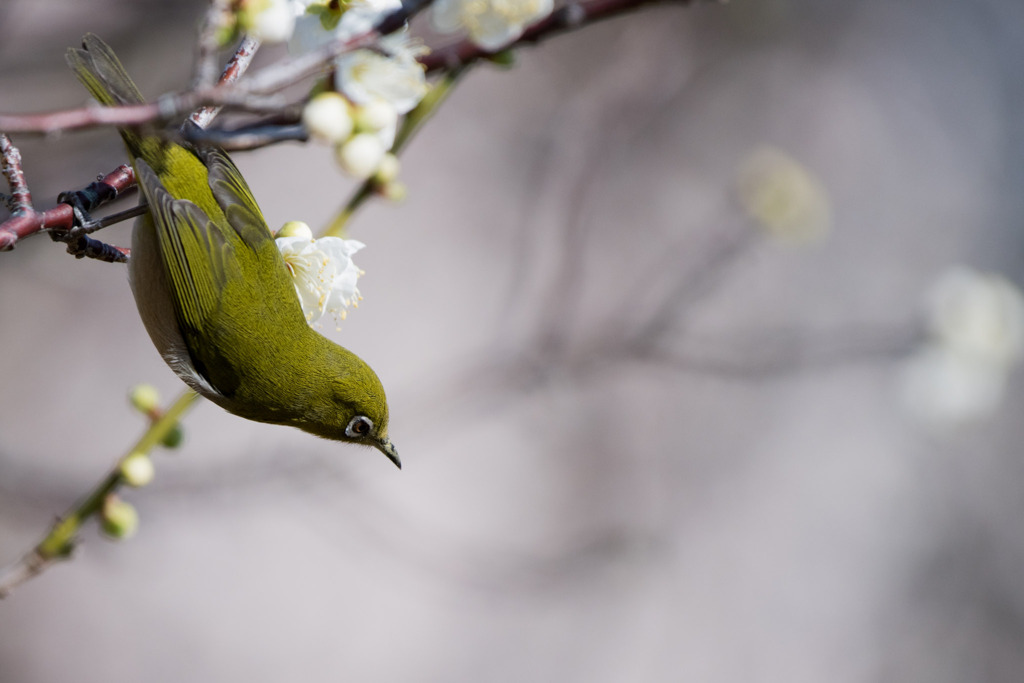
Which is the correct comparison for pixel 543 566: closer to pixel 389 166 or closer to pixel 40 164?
pixel 40 164

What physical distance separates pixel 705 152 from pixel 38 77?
10.8 feet

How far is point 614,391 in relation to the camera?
4.02 m

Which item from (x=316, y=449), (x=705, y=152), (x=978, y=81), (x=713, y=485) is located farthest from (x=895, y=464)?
(x=316, y=449)

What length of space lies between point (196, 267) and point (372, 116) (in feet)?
2.08

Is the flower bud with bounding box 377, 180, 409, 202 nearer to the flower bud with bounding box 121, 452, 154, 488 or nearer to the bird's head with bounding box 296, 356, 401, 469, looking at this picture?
Answer: the bird's head with bounding box 296, 356, 401, 469

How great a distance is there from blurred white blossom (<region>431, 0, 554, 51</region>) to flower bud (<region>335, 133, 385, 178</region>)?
16 centimetres

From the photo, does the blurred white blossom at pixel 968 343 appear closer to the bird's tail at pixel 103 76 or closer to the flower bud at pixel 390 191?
the flower bud at pixel 390 191

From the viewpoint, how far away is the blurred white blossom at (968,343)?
9.39 ft

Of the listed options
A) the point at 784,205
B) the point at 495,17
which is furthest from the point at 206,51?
the point at 784,205

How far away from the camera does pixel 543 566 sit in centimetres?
360

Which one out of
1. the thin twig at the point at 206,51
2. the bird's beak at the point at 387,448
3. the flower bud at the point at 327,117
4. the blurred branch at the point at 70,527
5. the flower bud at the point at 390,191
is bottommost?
the blurred branch at the point at 70,527

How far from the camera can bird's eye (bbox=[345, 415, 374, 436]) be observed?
1355mm

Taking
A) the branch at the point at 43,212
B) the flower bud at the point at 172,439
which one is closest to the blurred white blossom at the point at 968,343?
the flower bud at the point at 172,439

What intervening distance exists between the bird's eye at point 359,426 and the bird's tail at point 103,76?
54 centimetres
